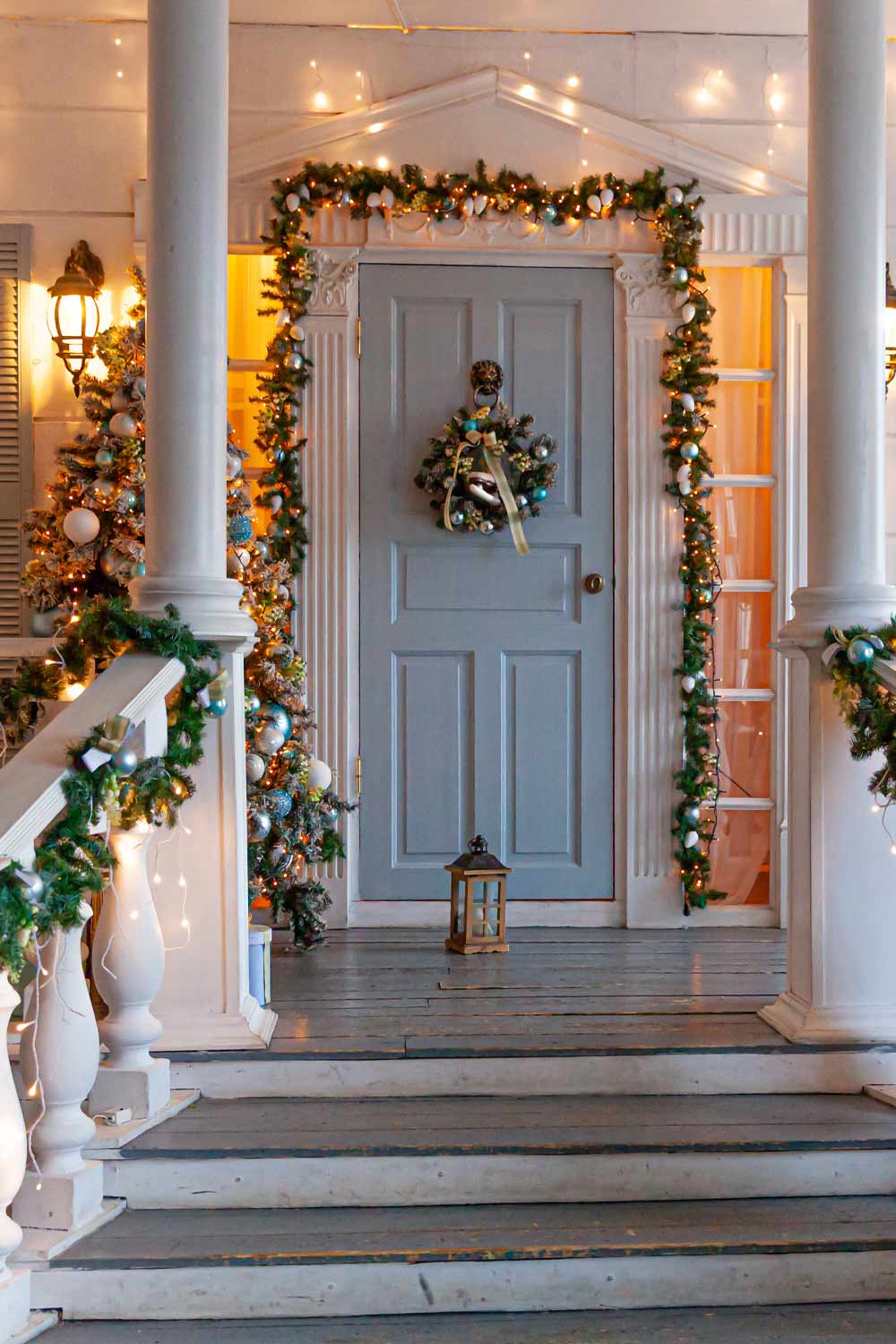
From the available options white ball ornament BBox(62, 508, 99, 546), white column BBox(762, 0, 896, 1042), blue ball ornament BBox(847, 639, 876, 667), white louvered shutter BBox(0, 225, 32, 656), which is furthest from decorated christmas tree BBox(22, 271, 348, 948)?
blue ball ornament BBox(847, 639, 876, 667)

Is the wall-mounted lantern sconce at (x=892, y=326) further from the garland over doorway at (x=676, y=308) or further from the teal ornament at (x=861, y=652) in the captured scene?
the teal ornament at (x=861, y=652)

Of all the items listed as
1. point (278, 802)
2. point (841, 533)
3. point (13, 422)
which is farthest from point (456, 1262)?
point (13, 422)

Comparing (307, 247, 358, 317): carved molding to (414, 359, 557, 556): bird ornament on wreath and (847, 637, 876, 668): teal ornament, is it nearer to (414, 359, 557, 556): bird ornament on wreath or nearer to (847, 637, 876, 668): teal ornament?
(414, 359, 557, 556): bird ornament on wreath

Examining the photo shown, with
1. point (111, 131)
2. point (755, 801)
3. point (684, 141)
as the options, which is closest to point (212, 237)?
point (111, 131)

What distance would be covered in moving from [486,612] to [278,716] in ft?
3.57

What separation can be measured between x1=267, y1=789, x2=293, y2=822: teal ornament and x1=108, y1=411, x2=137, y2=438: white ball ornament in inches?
43.7

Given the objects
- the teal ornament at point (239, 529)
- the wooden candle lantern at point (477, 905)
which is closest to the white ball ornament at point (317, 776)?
the wooden candle lantern at point (477, 905)

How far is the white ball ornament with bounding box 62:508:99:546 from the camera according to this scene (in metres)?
3.74

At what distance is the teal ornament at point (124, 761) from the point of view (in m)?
2.49

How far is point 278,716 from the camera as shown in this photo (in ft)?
12.6

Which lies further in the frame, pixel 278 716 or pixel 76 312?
pixel 76 312

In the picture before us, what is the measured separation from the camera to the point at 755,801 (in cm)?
475

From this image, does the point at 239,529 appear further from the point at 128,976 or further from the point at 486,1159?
the point at 486,1159

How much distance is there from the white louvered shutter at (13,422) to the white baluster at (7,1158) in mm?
2663
